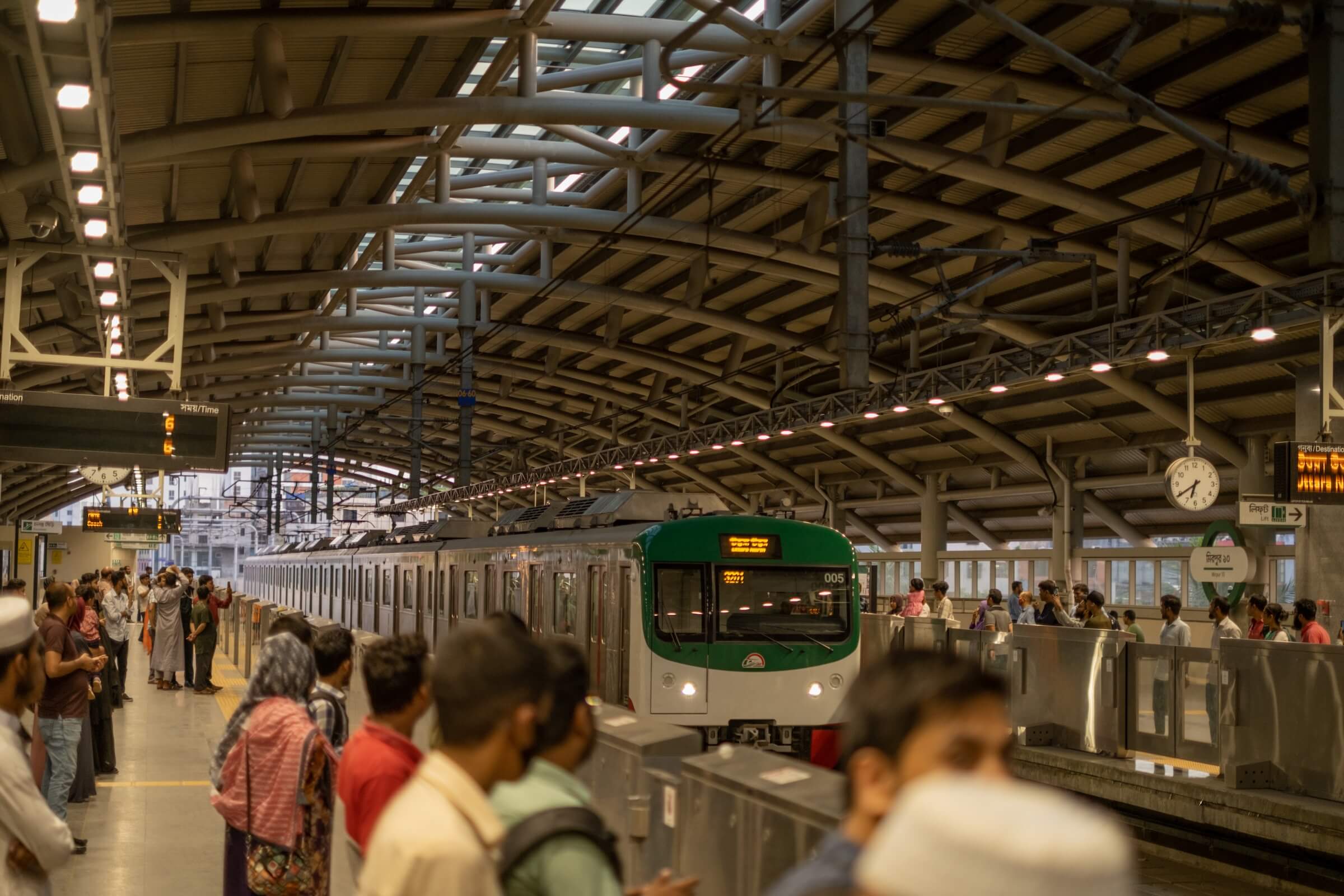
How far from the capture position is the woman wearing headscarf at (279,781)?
5176 millimetres

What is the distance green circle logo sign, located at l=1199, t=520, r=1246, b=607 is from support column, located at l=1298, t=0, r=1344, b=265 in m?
19.7

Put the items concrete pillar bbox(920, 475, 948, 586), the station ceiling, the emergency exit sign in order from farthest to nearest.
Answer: concrete pillar bbox(920, 475, 948, 586) → the emergency exit sign → the station ceiling

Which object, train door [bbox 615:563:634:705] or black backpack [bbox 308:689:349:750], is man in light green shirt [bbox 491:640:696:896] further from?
train door [bbox 615:563:634:705]

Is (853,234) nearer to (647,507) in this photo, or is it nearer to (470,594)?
A: (647,507)

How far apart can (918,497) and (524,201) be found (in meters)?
18.8

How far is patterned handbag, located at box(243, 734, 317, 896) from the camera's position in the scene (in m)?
5.21

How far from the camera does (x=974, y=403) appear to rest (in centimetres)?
3466

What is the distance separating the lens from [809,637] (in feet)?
48.2

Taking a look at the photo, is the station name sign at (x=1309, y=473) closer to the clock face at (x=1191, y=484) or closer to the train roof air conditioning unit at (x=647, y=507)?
the train roof air conditioning unit at (x=647, y=507)

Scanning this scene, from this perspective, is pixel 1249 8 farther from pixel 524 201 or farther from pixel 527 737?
pixel 524 201

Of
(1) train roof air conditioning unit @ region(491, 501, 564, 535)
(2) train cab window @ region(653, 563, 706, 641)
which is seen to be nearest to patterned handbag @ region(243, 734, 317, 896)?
(2) train cab window @ region(653, 563, 706, 641)

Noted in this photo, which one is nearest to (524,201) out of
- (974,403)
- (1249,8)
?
(974,403)

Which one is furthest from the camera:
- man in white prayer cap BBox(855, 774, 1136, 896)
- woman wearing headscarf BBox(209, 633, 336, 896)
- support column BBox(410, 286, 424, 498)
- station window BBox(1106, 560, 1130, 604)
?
support column BBox(410, 286, 424, 498)

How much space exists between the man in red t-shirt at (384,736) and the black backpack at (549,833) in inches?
48.9
